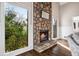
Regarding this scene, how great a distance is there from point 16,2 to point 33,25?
38 cm

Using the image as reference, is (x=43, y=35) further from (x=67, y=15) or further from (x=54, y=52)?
(x=67, y=15)

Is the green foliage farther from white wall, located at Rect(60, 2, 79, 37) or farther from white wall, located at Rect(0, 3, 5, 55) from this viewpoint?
white wall, located at Rect(60, 2, 79, 37)

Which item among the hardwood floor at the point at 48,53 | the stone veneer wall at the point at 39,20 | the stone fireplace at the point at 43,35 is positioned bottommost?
the hardwood floor at the point at 48,53

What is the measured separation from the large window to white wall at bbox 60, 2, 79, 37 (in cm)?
49

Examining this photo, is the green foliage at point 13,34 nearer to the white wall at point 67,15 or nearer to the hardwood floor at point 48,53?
the hardwood floor at point 48,53

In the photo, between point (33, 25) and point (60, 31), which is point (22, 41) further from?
point (60, 31)

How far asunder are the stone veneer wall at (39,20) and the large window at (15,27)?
0.40ft

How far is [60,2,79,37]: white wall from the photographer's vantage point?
1.79 metres

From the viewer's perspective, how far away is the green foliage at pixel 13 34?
1.73m

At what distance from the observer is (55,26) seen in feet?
6.00

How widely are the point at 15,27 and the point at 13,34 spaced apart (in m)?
0.10

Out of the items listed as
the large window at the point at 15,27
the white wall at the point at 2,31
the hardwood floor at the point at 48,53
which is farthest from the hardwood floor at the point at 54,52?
the white wall at the point at 2,31

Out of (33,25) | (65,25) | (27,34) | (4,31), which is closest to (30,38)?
(27,34)

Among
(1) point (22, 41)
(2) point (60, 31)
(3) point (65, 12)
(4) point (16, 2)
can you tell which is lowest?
(1) point (22, 41)
